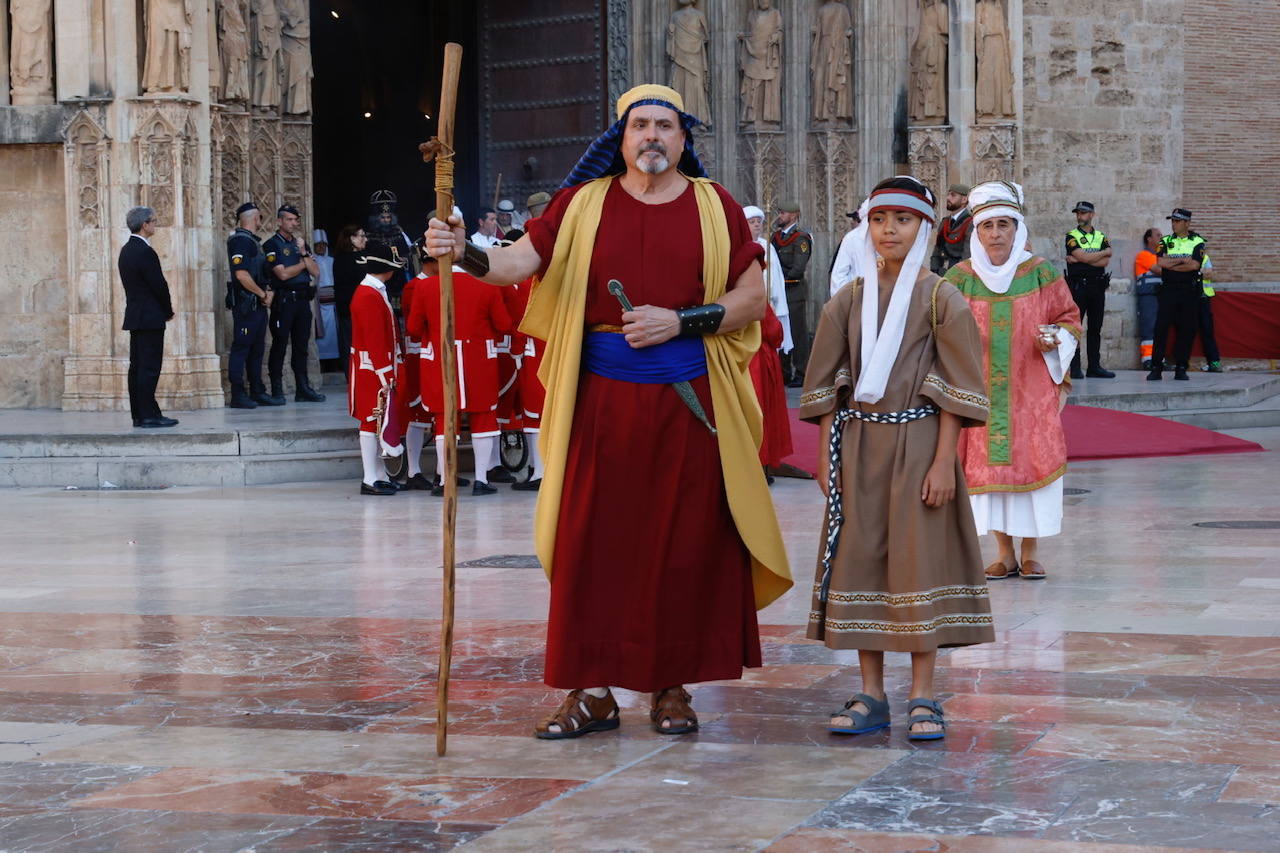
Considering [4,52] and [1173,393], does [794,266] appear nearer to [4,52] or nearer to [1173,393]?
[1173,393]

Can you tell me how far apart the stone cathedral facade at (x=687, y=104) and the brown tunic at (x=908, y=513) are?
456 inches

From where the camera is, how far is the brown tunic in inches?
222

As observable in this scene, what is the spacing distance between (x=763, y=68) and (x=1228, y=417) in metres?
6.23

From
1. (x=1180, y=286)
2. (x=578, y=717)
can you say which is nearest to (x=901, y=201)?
(x=578, y=717)

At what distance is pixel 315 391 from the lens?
17828 mm

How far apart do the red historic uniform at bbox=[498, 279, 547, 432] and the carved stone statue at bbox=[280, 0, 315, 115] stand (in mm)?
6464

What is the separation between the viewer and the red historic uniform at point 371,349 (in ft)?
41.4

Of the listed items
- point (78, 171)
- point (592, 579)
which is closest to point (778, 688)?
point (592, 579)

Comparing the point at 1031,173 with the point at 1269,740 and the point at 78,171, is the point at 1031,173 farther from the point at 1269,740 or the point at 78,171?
the point at 1269,740

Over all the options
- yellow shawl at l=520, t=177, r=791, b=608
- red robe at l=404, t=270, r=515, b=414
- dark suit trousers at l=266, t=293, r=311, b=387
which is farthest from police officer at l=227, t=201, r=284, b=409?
yellow shawl at l=520, t=177, r=791, b=608

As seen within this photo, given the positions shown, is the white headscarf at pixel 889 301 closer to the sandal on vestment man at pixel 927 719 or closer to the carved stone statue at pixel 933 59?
the sandal on vestment man at pixel 927 719

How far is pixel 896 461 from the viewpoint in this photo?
225 inches

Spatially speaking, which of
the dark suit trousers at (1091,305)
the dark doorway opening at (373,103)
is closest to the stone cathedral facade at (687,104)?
the dark doorway opening at (373,103)

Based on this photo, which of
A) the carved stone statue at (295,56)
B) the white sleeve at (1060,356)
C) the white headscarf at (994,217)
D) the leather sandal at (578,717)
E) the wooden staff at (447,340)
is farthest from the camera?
the carved stone statue at (295,56)
